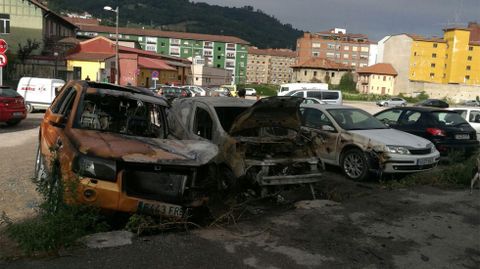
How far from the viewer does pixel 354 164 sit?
9.45 meters

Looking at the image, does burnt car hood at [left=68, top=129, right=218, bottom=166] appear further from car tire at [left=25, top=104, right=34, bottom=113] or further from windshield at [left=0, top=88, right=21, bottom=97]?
car tire at [left=25, top=104, right=34, bottom=113]

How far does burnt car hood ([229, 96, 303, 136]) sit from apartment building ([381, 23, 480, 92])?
4197 inches

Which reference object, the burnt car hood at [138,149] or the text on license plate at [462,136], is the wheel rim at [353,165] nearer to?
the text on license plate at [462,136]

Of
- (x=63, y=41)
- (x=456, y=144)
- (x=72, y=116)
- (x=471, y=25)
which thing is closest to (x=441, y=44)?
(x=471, y=25)

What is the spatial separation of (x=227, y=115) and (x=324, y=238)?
329 centimetres

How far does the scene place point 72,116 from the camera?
621 centimetres

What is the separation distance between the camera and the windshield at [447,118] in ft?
39.4

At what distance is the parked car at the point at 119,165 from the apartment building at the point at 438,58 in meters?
109

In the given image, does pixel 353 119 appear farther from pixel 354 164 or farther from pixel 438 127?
pixel 438 127

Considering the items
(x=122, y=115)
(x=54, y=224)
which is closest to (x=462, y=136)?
(x=122, y=115)

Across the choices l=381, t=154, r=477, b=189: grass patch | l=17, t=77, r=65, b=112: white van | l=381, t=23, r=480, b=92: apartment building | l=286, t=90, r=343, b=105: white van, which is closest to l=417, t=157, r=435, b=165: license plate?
l=381, t=154, r=477, b=189: grass patch

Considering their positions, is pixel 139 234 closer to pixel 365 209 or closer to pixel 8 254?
pixel 8 254

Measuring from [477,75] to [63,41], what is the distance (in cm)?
9364

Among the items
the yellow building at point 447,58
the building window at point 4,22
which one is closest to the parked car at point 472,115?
the building window at point 4,22
